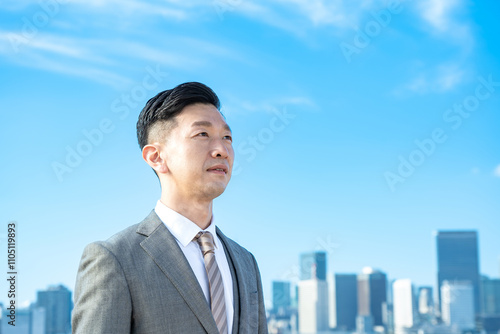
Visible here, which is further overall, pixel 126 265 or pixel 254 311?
pixel 254 311

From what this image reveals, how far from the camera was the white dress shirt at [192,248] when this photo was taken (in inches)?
82.7

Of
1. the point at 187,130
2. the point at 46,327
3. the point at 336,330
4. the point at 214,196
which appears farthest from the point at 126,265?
the point at 336,330

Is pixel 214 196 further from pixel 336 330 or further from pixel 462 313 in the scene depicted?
pixel 462 313

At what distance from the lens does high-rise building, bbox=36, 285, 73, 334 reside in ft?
199

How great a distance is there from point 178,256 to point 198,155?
1.20 ft

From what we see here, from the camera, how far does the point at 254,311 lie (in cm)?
225

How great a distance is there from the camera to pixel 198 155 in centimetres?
213

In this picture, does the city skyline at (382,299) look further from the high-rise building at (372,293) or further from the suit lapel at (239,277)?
the suit lapel at (239,277)

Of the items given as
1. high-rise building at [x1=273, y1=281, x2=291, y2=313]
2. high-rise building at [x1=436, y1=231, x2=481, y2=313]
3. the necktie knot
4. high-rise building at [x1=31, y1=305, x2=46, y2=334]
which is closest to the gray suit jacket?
the necktie knot

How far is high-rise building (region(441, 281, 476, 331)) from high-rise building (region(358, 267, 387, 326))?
1084 centimetres

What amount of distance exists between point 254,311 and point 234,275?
156 mm

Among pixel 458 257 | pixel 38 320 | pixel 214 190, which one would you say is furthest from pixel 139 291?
pixel 458 257

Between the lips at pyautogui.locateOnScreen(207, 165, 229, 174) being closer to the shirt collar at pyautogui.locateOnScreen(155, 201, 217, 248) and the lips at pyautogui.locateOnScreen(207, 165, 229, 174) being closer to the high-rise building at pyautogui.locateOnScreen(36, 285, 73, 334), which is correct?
the shirt collar at pyautogui.locateOnScreen(155, 201, 217, 248)

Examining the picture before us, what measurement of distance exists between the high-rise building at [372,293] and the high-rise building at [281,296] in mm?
13227
